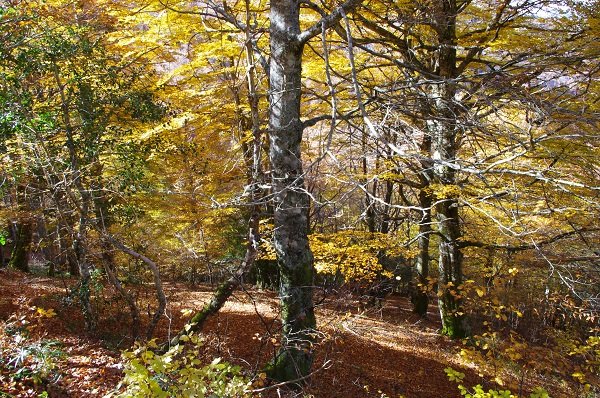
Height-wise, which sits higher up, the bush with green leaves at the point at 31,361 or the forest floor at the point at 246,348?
the bush with green leaves at the point at 31,361

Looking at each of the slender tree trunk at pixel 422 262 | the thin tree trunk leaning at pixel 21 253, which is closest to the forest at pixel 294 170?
the slender tree trunk at pixel 422 262

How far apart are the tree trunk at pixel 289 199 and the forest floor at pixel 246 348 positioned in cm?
28

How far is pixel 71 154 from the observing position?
6.48 m

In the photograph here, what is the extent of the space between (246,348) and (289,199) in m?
4.40

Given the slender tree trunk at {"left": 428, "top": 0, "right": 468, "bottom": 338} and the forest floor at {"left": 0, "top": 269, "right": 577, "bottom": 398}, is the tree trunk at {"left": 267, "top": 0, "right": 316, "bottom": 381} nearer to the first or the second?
the forest floor at {"left": 0, "top": 269, "right": 577, "bottom": 398}

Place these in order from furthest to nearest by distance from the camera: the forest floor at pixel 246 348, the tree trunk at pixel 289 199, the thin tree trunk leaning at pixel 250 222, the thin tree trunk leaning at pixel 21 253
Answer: the thin tree trunk leaning at pixel 21 253 → the thin tree trunk leaning at pixel 250 222 → the forest floor at pixel 246 348 → the tree trunk at pixel 289 199

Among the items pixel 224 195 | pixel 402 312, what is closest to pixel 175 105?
pixel 224 195

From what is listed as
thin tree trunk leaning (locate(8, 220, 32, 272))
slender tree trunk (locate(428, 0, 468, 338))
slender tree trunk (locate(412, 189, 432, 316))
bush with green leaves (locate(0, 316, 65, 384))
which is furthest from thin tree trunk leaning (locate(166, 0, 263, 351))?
thin tree trunk leaning (locate(8, 220, 32, 272))

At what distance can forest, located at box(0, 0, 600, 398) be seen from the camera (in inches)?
143

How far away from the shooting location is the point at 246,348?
309 inches

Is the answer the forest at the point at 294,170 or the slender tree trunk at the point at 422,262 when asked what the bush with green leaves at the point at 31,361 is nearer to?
the forest at the point at 294,170

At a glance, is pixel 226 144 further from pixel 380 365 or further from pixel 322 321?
pixel 380 365

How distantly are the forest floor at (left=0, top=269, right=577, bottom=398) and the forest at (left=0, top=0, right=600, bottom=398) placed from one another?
0.06 meters

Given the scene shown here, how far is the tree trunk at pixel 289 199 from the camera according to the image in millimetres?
4430
